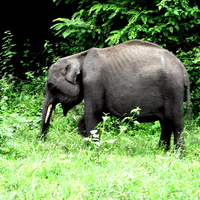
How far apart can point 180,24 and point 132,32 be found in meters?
1.08

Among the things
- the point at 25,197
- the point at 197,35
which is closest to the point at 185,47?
the point at 197,35

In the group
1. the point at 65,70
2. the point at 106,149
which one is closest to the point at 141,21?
the point at 65,70

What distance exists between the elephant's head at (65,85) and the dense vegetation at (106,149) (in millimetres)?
445

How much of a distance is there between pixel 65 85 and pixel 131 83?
1.03 m

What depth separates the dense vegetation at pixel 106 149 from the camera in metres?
3.03

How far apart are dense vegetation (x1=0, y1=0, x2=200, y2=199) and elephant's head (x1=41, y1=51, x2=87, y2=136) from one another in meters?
0.45

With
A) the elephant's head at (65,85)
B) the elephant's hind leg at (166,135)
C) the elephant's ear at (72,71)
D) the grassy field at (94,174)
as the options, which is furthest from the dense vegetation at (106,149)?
the elephant's ear at (72,71)

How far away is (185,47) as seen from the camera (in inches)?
307

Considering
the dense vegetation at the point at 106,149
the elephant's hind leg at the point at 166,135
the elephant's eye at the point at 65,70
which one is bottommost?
the elephant's hind leg at the point at 166,135

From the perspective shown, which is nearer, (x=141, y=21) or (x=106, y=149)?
(x=106, y=149)

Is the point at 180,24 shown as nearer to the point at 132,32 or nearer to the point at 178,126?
the point at 132,32

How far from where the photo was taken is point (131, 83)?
15.7 ft

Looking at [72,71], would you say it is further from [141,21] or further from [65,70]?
[141,21]

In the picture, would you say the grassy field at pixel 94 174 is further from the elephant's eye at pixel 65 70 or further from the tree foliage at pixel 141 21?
the tree foliage at pixel 141 21
